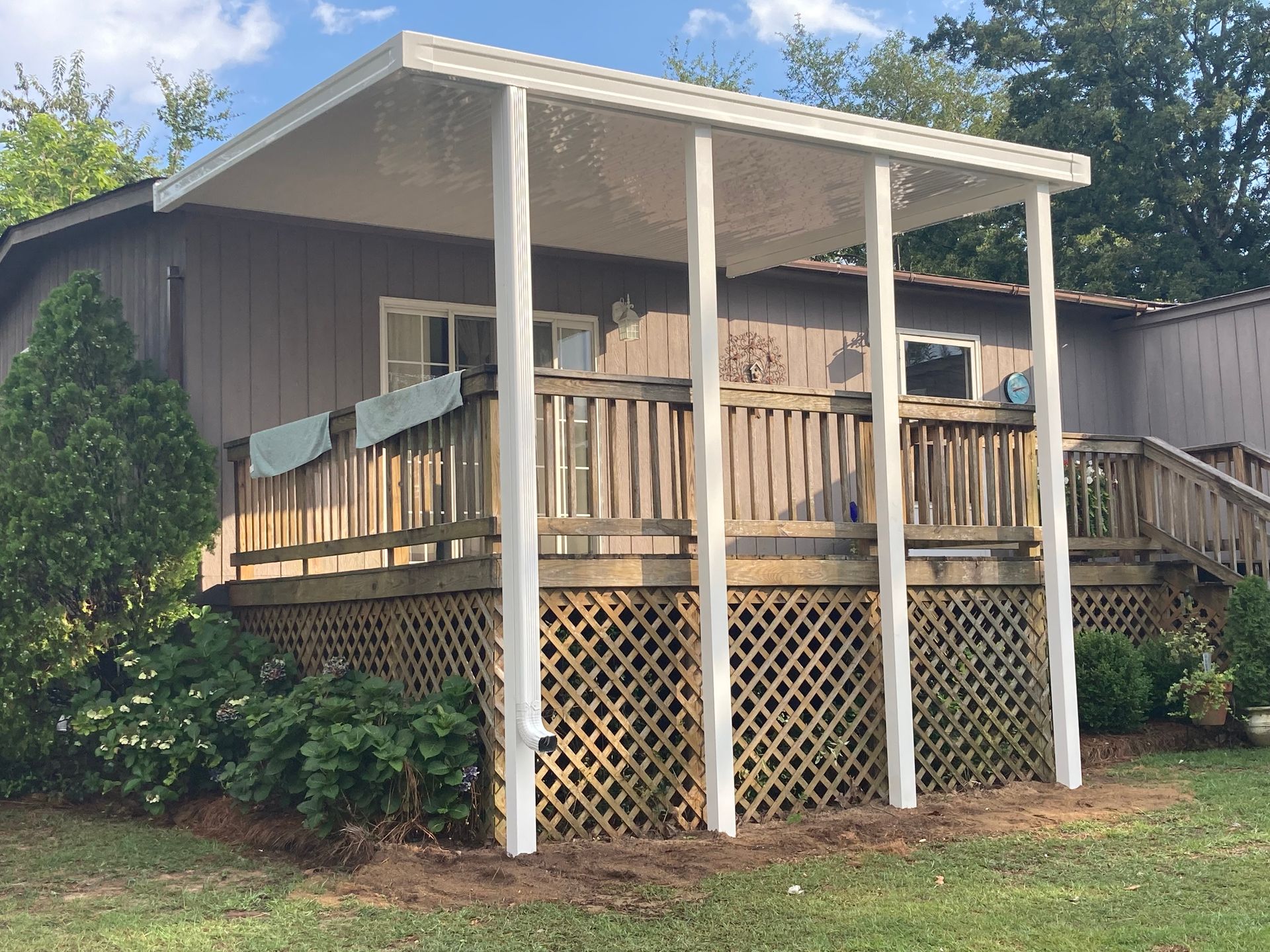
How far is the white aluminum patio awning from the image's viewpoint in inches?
262

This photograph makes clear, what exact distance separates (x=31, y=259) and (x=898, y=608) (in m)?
7.29

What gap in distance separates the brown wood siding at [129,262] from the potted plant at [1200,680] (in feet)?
23.4

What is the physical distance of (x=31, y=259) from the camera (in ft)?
35.3

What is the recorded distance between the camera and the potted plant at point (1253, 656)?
9.18 m

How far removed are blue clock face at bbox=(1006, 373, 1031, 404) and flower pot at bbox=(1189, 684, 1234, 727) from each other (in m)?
3.76

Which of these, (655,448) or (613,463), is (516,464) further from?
(655,448)

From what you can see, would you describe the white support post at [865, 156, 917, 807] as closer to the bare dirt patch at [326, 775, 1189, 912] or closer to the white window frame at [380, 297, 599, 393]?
the bare dirt patch at [326, 775, 1189, 912]

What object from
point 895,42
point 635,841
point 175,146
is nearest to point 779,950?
point 635,841

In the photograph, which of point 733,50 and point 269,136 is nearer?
point 269,136

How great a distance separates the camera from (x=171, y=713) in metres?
7.81

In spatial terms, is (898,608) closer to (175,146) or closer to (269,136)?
(269,136)

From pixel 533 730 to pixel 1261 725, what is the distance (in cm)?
549

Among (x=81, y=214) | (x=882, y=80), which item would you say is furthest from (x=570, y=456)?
(x=882, y=80)

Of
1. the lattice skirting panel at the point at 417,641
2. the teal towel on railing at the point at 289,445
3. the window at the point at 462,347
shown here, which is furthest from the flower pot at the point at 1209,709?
the teal towel on railing at the point at 289,445
